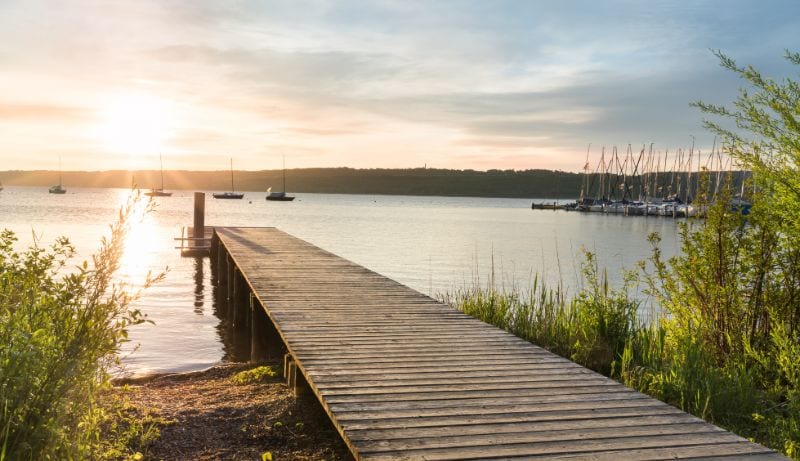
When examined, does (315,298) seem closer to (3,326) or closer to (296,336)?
(296,336)

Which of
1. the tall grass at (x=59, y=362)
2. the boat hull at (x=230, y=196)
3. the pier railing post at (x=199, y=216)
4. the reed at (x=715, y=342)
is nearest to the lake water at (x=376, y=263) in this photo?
the tall grass at (x=59, y=362)

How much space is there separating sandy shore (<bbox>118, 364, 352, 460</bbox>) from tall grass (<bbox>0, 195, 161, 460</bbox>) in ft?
5.10

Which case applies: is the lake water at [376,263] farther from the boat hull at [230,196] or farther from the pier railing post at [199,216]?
the boat hull at [230,196]

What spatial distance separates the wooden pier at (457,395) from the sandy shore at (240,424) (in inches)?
16.0

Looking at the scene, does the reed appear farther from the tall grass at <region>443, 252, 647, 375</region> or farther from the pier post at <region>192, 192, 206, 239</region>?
the pier post at <region>192, 192, 206, 239</region>

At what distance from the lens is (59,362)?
3707 millimetres

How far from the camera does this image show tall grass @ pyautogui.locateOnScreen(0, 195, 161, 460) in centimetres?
340

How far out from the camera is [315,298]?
8945mm

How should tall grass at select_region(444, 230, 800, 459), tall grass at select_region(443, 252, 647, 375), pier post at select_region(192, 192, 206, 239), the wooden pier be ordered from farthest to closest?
pier post at select_region(192, 192, 206, 239) < tall grass at select_region(443, 252, 647, 375) < tall grass at select_region(444, 230, 800, 459) < the wooden pier

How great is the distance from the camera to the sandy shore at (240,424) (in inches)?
216

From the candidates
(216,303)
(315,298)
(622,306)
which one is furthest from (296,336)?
(216,303)

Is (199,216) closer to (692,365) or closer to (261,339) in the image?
(261,339)

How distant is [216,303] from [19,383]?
14.1 metres

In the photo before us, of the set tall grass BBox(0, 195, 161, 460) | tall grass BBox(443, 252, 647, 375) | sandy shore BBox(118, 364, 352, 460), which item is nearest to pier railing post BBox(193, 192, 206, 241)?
tall grass BBox(443, 252, 647, 375)
